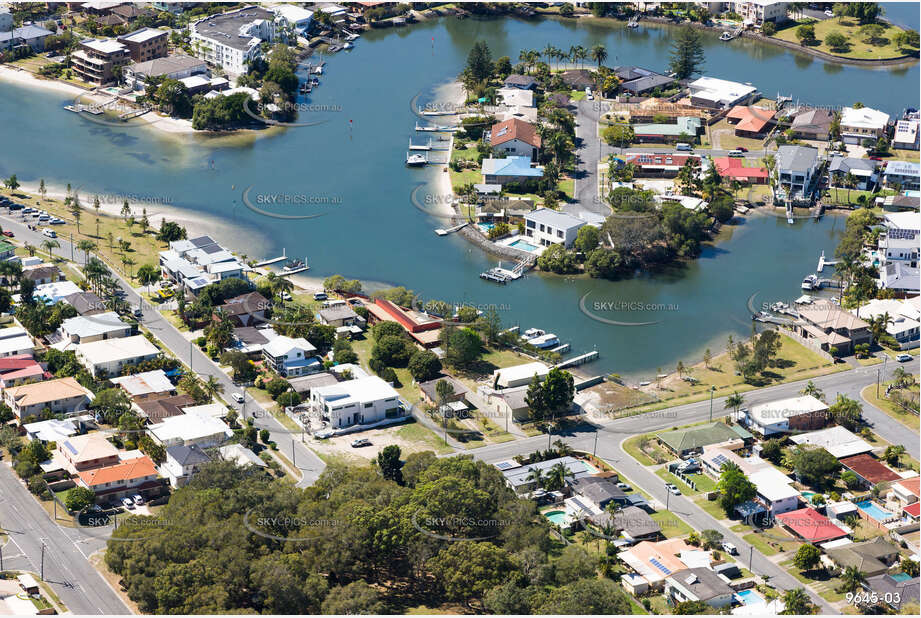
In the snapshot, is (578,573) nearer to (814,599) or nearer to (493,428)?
(814,599)

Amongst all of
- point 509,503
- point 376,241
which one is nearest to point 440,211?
point 376,241

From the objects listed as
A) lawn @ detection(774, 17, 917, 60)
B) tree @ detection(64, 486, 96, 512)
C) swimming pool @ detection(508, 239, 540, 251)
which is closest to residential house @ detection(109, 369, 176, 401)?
tree @ detection(64, 486, 96, 512)

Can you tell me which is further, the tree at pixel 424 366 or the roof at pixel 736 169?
the roof at pixel 736 169

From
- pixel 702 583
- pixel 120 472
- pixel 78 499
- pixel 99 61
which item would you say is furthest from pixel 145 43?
pixel 702 583

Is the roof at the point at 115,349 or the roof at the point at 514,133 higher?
the roof at the point at 514,133

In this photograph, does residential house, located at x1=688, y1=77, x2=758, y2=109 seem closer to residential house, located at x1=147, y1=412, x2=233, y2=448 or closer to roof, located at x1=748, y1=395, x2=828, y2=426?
roof, located at x1=748, y1=395, x2=828, y2=426

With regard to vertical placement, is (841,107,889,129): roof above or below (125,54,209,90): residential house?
below

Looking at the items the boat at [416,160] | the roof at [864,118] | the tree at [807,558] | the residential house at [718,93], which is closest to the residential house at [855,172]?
the roof at [864,118]

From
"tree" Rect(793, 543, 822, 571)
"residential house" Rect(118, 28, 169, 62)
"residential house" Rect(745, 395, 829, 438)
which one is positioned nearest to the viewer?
"tree" Rect(793, 543, 822, 571)

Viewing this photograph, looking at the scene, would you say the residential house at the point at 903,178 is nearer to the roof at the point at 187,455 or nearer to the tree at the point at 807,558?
the tree at the point at 807,558
